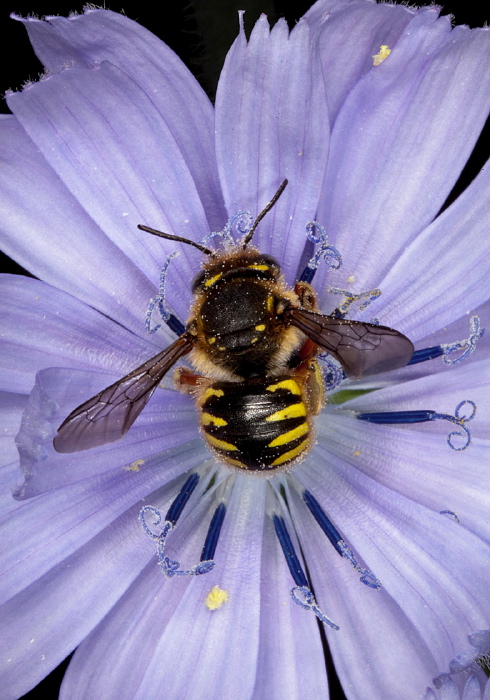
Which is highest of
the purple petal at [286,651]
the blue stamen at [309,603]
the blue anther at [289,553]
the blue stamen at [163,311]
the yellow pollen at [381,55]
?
the yellow pollen at [381,55]

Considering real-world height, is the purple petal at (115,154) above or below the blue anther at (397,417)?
above

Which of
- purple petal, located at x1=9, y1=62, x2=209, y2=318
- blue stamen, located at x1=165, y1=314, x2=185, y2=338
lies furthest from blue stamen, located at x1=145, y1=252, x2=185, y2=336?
purple petal, located at x1=9, y1=62, x2=209, y2=318

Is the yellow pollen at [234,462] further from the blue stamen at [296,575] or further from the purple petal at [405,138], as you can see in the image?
the purple petal at [405,138]

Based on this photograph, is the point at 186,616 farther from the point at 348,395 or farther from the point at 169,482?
the point at 348,395

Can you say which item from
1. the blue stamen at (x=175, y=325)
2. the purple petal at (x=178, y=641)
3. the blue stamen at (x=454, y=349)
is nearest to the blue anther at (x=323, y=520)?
the purple petal at (x=178, y=641)

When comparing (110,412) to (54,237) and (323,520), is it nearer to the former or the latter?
(54,237)

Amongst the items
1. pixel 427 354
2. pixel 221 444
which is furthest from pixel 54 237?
pixel 427 354
